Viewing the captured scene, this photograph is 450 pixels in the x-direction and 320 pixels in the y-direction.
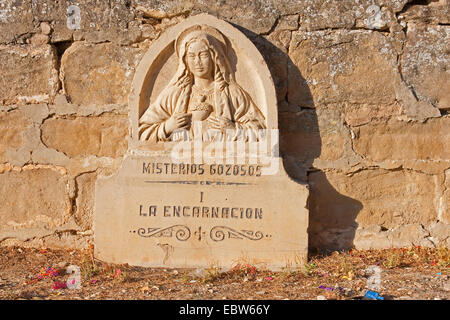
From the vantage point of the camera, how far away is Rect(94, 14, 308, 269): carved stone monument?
3600 millimetres

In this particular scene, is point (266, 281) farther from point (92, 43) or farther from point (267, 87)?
point (92, 43)

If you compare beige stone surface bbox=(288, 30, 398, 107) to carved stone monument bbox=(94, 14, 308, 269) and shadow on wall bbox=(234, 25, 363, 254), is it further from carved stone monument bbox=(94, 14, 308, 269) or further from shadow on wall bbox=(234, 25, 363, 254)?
carved stone monument bbox=(94, 14, 308, 269)

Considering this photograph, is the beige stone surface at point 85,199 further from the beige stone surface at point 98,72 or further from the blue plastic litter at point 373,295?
the blue plastic litter at point 373,295

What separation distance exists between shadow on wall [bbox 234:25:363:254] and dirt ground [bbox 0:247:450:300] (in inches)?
7.9

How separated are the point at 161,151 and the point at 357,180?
1575mm

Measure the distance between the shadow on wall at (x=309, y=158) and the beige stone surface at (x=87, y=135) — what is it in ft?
4.25

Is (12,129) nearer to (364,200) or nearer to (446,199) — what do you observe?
(364,200)

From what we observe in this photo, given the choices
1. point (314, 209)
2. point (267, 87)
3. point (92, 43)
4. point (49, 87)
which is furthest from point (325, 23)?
point (49, 87)

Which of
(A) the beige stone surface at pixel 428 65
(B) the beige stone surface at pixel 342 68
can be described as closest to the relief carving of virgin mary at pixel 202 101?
(B) the beige stone surface at pixel 342 68

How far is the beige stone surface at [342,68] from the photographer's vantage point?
3.93 meters

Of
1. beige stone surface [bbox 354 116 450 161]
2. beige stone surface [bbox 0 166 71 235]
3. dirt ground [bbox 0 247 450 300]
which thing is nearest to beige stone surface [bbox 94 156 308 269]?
dirt ground [bbox 0 247 450 300]

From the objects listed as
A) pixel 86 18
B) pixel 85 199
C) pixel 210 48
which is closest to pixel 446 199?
pixel 210 48

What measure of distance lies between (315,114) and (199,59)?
1030mm

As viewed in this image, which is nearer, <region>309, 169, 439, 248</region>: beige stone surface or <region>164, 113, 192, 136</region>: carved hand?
<region>164, 113, 192, 136</region>: carved hand
